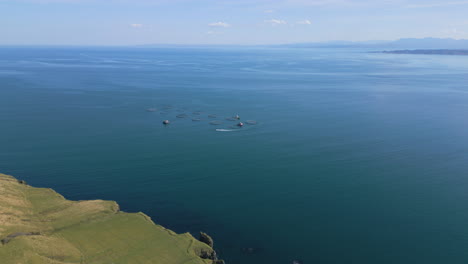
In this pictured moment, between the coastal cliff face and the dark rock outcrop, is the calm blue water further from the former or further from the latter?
the coastal cliff face

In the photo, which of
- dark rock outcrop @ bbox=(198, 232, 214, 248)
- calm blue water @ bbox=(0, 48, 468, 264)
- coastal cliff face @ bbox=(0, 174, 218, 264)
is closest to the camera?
coastal cliff face @ bbox=(0, 174, 218, 264)

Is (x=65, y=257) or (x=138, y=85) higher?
(x=138, y=85)

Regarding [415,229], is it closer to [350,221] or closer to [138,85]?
[350,221]

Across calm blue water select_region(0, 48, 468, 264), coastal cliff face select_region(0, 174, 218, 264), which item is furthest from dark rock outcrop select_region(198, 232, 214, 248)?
calm blue water select_region(0, 48, 468, 264)

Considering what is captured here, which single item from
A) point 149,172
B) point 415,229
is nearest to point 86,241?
point 149,172

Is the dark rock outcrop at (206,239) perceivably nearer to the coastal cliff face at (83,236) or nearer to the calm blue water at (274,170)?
the coastal cliff face at (83,236)

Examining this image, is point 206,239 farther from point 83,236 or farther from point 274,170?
point 274,170

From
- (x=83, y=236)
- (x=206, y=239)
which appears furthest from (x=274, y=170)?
(x=83, y=236)

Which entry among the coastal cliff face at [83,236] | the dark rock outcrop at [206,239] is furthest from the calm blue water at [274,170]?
the coastal cliff face at [83,236]
